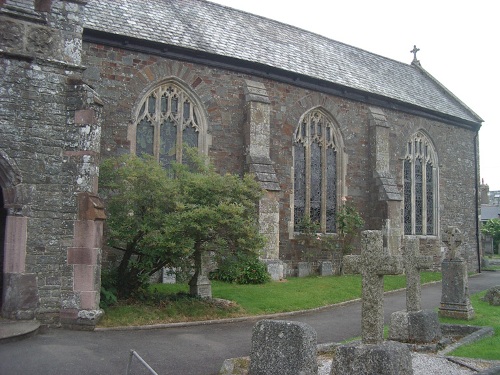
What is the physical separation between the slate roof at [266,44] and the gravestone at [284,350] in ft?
36.6

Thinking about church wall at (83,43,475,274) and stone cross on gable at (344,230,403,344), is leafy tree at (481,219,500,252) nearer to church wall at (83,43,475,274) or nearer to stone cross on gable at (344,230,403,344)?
church wall at (83,43,475,274)

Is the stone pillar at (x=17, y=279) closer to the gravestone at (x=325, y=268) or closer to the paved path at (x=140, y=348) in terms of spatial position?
the paved path at (x=140, y=348)

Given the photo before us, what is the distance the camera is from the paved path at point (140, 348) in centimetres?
745

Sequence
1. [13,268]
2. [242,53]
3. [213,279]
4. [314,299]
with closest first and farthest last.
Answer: [13,268], [314,299], [213,279], [242,53]

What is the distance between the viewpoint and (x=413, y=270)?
32.6ft

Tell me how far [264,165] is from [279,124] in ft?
7.50

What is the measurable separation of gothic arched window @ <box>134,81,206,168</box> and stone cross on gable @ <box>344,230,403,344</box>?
978cm

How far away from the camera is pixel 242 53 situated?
1756cm

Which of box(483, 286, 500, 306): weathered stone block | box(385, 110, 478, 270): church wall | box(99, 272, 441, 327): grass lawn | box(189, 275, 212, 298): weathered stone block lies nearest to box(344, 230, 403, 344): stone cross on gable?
box(99, 272, 441, 327): grass lawn

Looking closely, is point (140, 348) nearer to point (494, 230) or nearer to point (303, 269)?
point (303, 269)

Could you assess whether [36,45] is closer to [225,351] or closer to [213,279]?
[225,351]

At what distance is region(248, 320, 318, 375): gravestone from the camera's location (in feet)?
20.7

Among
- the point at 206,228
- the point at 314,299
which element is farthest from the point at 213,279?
the point at 206,228

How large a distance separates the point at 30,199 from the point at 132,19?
8171 millimetres
